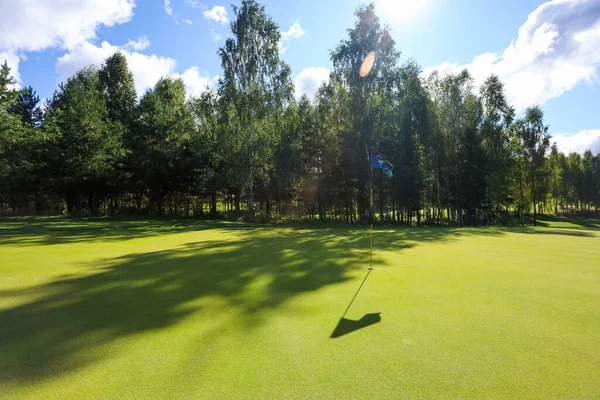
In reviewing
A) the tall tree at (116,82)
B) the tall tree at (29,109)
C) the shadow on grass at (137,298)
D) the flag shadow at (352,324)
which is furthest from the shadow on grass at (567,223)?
the tall tree at (29,109)

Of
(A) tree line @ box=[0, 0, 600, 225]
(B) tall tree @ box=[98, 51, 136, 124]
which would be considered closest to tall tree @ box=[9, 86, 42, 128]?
(A) tree line @ box=[0, 0, 600, 225]

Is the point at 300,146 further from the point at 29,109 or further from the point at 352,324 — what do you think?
the point at 29,109

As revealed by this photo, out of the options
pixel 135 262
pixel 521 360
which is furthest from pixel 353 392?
pixel 135 262

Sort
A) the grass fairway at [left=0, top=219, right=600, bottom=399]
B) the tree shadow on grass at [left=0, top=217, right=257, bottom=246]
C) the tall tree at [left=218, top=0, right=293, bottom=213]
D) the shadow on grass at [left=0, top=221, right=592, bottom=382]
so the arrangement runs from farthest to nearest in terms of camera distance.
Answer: the tall tree at [left=218, top=0, right=293, bottom=213], the tree shadow on grass at [left=0, top=217, right=257, bottom=246], the shadow on grass at [left=0, top=221, right=592, bottom=382], the grass fairway at [left=0, top=219, right=600, bottom=399]

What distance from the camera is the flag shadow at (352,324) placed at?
4438mm

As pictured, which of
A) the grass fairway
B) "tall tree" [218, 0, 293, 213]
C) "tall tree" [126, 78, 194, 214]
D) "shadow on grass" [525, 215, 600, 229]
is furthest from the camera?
"shadow on grass" [525, 215, 600, 229]

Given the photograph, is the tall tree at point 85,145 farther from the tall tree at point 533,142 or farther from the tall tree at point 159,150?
the tall tree at point 533,142

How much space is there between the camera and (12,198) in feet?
126

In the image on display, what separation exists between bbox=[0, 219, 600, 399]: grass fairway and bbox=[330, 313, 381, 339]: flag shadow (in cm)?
4

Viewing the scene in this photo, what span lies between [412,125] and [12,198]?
160 feet

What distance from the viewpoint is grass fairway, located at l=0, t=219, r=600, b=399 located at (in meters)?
3.13

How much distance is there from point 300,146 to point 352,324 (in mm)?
28808

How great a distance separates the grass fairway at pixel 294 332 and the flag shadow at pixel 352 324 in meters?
0.04

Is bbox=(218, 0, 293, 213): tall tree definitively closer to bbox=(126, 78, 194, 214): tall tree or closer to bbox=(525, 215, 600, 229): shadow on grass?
bbox=(126, 78, 194, 214): tall tree
